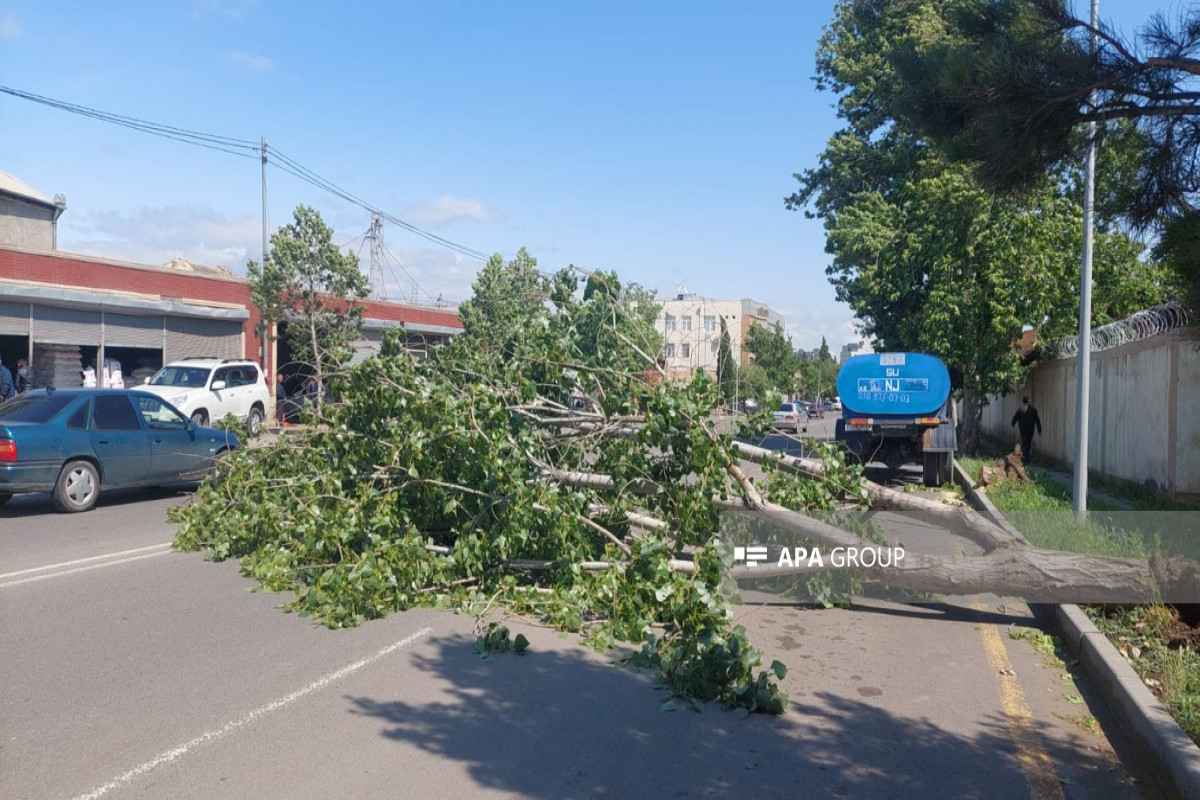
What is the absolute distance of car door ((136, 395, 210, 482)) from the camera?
13.2 meters

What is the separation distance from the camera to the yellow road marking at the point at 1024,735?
482cm

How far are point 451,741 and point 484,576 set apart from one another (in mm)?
3232

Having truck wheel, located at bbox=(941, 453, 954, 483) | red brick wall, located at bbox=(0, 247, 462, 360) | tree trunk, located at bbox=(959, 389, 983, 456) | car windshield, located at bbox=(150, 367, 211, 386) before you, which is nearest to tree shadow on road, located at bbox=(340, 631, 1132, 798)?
truck wheel, located at bbox=(941, 453, 954, 483)

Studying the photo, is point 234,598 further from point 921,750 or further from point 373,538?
point 921,750

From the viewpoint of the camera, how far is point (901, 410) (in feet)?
59.9

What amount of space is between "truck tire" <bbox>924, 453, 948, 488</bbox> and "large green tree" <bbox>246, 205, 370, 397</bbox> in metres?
17.2

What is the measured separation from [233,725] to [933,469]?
15623 mm

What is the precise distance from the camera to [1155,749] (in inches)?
199

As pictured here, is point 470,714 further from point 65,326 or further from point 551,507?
point 65,326

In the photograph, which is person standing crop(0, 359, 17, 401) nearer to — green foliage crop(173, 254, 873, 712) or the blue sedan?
the blue sedan

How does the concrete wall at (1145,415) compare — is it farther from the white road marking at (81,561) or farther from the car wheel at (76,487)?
the car wheel at (76,487)

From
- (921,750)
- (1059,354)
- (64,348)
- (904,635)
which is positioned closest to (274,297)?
(64,348)

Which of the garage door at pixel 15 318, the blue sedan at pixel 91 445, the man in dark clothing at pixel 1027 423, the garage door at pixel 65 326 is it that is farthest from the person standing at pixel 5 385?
the man in dark clothing at pixel 1027 423

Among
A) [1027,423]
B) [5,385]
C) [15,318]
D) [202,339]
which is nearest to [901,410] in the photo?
[1027,423]
